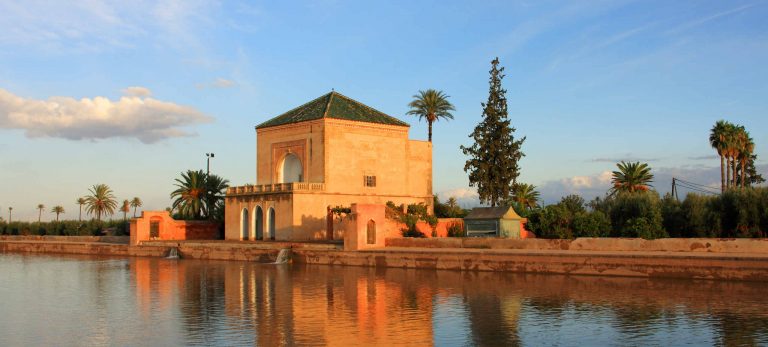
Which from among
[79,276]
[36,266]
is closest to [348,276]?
[79,276]

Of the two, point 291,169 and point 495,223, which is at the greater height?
point 291,169

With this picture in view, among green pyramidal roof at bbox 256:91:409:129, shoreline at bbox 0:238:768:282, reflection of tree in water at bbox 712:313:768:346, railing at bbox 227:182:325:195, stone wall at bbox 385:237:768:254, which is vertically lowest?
reflection of tree in water at bbox 712:313:768:346

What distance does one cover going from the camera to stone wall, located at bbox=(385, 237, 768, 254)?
71.6 ft

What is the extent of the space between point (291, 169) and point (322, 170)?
3.61 m

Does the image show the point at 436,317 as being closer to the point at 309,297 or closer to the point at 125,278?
the point at 309,297

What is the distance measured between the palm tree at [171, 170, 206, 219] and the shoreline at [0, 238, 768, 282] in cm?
1048

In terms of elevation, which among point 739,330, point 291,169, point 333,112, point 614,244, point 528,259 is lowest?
point 739,330

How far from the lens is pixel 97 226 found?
54500 millimetres

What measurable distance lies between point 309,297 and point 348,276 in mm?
6088

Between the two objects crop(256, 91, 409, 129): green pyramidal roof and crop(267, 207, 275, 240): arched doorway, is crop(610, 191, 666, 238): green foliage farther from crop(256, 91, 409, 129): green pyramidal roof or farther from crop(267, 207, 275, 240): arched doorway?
crop(267, 207, 275, 240): arched doorway

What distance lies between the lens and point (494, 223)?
2823 cm

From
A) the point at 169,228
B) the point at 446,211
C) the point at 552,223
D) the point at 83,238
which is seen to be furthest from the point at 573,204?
the point at 83,238

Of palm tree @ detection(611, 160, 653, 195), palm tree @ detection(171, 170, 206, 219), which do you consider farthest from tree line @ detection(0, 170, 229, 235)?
palm tree @ detection(611, 160, 653, 195)

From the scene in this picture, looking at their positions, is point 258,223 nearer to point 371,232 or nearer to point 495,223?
point 371,232
